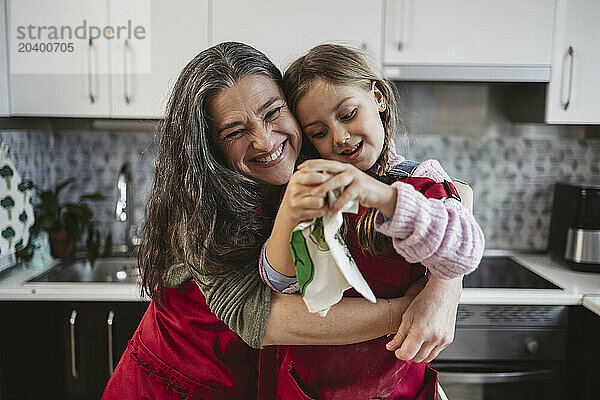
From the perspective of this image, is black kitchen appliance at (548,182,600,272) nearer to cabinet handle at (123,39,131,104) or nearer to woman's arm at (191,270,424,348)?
woman's arm at (191,270,424,348)

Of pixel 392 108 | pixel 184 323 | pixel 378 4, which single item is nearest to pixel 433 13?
pixel 378 4

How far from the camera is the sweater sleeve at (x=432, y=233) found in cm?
75

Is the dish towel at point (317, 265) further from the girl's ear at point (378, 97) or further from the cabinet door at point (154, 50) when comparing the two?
the cabinet door at point (154, 50)

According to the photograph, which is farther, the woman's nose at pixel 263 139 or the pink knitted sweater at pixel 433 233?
the woman's nose at pixel 263 139

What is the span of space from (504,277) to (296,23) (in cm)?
121

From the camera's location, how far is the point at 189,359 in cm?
118

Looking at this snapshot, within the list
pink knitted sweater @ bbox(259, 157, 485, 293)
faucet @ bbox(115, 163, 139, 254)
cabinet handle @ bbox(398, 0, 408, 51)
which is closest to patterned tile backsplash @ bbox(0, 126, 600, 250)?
faucet @ bbox(115, 163, 139, 254)

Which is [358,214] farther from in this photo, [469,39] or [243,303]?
[469,39]

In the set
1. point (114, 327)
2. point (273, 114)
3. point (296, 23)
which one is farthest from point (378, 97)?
point (114, 327)

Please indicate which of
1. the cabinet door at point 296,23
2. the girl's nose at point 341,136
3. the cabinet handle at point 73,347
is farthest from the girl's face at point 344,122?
the cabinet handle at point 73,347

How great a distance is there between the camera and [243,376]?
1.19 m

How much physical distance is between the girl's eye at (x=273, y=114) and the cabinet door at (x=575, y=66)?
4.58 feet

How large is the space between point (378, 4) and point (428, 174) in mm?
1215

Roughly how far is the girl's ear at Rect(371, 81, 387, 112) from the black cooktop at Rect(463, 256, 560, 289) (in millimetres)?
1140
